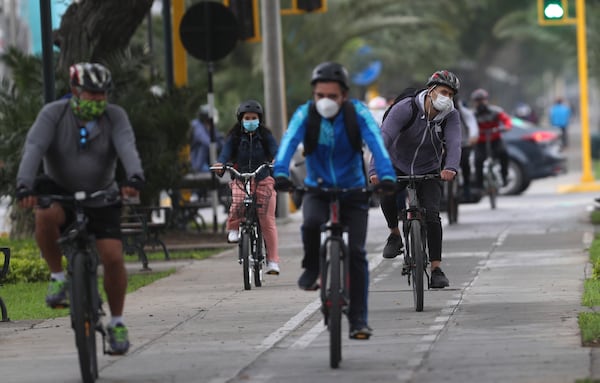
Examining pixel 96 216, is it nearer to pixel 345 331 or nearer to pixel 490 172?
pixel 345 331

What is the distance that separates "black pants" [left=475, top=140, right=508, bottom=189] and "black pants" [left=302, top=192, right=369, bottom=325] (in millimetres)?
16140

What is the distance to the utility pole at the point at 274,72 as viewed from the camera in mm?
26078

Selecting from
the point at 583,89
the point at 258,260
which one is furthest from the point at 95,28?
the point at 583,89

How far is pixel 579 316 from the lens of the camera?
1218cm

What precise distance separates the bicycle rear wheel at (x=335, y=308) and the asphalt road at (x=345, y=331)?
122 millimetres

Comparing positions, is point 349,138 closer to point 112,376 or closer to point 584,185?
point 112,376

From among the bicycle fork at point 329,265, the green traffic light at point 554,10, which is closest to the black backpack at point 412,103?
the bicycle fork at point 329,265

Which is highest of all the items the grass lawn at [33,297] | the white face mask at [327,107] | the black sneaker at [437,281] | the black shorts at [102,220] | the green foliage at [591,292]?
the white face mask at [327,107]

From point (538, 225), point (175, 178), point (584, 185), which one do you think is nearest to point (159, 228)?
point (175, 178)

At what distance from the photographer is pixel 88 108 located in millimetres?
9906

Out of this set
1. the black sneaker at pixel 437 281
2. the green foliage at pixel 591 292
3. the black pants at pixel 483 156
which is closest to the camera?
the green foliage at pixel 591 292

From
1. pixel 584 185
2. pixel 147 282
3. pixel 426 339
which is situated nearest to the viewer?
pixel 426 339

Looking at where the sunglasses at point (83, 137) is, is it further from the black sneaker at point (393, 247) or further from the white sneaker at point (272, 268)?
the white sneaker at point (272, 268)

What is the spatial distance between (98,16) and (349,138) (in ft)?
37.6
